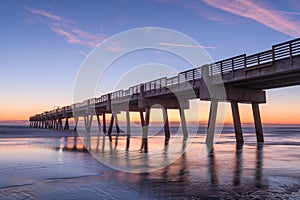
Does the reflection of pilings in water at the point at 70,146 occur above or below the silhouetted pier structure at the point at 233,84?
below

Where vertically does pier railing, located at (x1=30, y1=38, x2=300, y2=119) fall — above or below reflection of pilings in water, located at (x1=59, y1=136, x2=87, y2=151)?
above

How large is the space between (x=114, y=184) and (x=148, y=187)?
102cm

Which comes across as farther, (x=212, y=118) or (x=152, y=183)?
(x=212, y=118)

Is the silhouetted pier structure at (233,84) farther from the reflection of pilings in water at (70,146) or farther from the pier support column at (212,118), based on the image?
the reflection of pilings in water at (70,146)

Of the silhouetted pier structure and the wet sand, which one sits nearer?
the wet sand

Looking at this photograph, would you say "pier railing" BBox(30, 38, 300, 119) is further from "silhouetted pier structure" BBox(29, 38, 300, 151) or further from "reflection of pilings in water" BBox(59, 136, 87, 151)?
"reflection of pilings in water" BBox(59, 136, 87, 151)

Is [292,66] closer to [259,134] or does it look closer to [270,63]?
[270,63]

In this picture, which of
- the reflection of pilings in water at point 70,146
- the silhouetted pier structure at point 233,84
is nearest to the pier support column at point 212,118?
the silhouetted pier structure at point 233,84

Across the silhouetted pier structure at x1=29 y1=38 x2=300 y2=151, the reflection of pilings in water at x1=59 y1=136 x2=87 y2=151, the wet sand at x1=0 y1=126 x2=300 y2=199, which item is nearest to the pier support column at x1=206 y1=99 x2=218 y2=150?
the silhouetted pier structure at x1=29 y1=38 x2=300 y2=151

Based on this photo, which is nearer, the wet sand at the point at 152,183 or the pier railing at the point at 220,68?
the wet sand at the point at 152,183

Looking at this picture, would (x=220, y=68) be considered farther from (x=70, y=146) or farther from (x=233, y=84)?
(x=70, y=146)

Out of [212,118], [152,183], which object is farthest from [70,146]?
[152,183]

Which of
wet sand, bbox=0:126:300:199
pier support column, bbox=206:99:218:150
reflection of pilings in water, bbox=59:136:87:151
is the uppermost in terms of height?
pier support column, bbox=206:99:218:150

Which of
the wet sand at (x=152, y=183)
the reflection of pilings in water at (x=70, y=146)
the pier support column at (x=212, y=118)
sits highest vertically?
the pier support column at (x=212, y=118)
